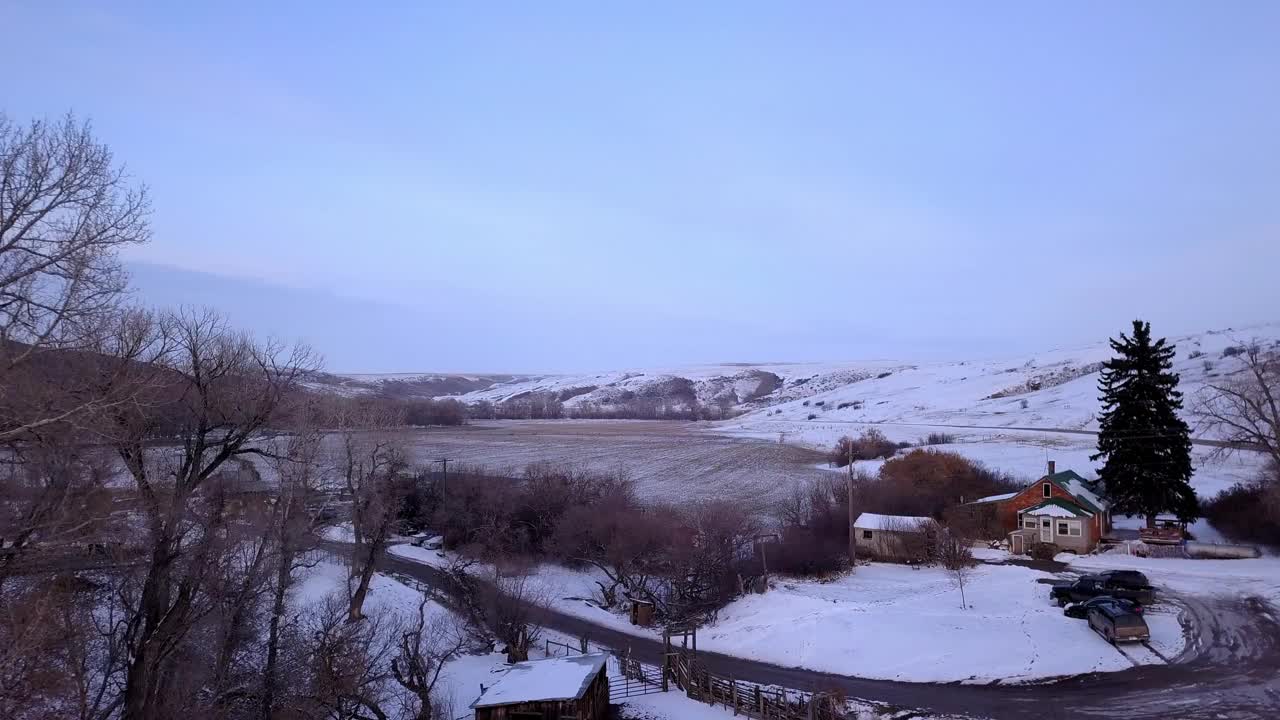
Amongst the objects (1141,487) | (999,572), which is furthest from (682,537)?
(1141,487)

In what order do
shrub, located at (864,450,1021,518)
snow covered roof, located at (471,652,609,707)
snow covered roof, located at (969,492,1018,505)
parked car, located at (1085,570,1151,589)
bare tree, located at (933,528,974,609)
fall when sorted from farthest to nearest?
1. shrub, located at (864,450,1021,518)
2. snow covered roof, located at (969,492,1018,505)
3. bare tree, located at (933,528,974,609)
4. parked car, located at (1085,570,1151,589)
5. snow covered roof, located at (471,652,609,707)

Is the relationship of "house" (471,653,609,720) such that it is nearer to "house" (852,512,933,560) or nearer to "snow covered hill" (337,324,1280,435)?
"house" (852,512,933,560)

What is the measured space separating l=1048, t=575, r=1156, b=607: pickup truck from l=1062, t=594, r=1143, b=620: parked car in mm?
549

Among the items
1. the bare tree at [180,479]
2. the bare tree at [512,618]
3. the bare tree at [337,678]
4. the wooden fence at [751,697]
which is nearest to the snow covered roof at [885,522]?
Result: the wooden fence at [751,697]

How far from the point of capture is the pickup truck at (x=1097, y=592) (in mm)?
27625

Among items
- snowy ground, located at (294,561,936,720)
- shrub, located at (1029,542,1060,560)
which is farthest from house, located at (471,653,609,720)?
shrub, located at (1029,542,1060,560)

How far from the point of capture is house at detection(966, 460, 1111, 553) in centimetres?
3931

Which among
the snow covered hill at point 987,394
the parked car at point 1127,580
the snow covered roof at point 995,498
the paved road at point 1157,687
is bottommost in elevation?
the paved road at point 1157,687

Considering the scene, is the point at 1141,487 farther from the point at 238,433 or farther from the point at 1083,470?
the point at 238,433

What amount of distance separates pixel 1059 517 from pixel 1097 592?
12562 mm

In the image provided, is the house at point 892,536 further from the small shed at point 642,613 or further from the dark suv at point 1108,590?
the small shed at point 642,613

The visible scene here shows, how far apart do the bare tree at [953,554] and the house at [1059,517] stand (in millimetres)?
3903

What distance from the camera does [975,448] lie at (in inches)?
2574

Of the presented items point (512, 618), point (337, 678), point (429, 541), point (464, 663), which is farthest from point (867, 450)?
point (337, 678)
